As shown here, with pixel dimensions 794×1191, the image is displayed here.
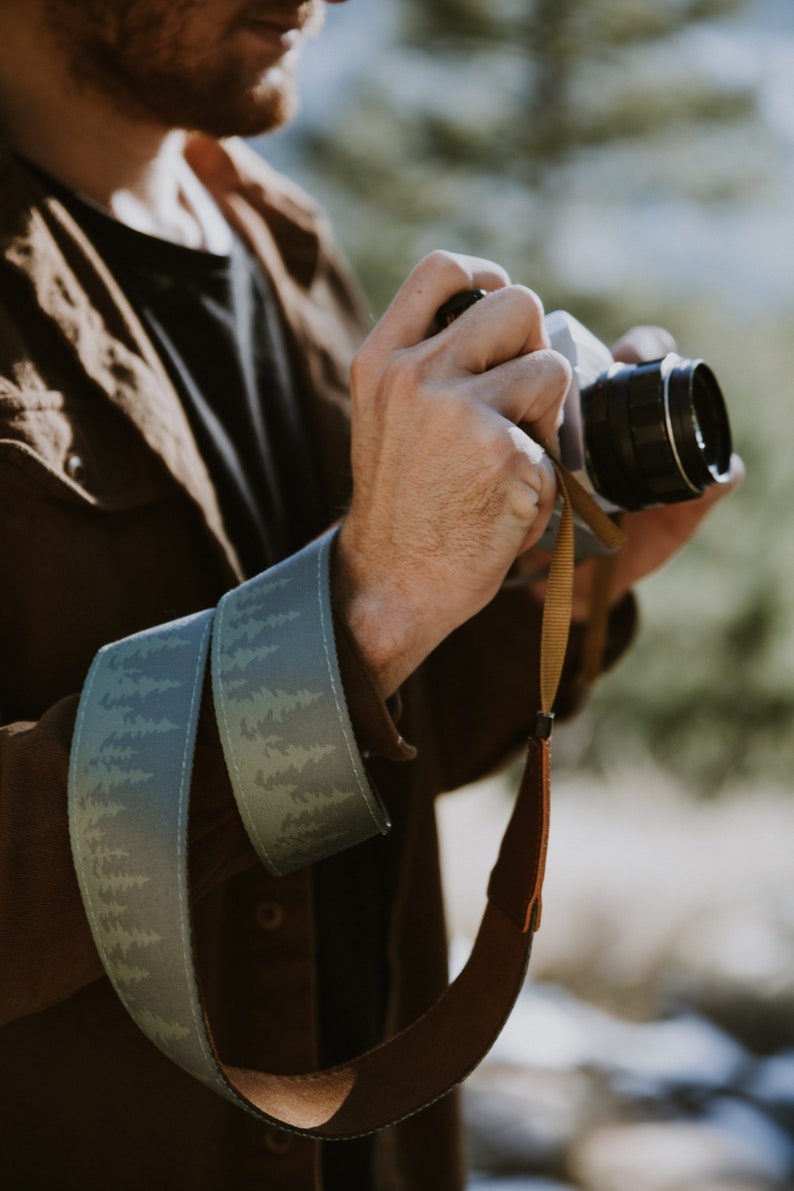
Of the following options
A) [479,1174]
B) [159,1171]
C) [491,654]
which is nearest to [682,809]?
[479,1174]

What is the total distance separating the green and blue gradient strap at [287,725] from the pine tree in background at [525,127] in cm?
471

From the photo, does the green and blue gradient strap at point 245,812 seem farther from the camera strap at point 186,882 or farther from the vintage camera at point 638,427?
the vintage camera at point 638,427

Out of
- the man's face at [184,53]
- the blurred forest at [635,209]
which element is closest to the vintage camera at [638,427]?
the man's face at [184,53]

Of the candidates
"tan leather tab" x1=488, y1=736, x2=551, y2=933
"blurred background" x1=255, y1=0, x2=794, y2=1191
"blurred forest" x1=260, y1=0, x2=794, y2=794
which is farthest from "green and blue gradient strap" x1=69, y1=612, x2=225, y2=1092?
"blurred forest" x1=260, y1=0, x2=794, y2=794

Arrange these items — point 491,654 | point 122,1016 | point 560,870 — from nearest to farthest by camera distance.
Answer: point 122,1016
point 491,654
point 560,870

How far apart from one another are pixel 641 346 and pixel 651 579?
3.49 meters

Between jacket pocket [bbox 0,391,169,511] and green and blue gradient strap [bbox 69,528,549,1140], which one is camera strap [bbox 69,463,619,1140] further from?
jacket pocket [bbox 0,391,169,511]

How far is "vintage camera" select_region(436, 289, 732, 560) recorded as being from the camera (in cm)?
92

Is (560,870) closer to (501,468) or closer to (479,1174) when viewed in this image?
(479,1174)

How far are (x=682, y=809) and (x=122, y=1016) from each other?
3.50 metres

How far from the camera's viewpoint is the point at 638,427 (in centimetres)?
92

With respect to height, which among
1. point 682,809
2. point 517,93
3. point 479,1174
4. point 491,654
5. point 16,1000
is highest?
point 16,1000

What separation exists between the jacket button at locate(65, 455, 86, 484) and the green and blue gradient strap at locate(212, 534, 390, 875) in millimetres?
189

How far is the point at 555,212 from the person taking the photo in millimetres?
5414
